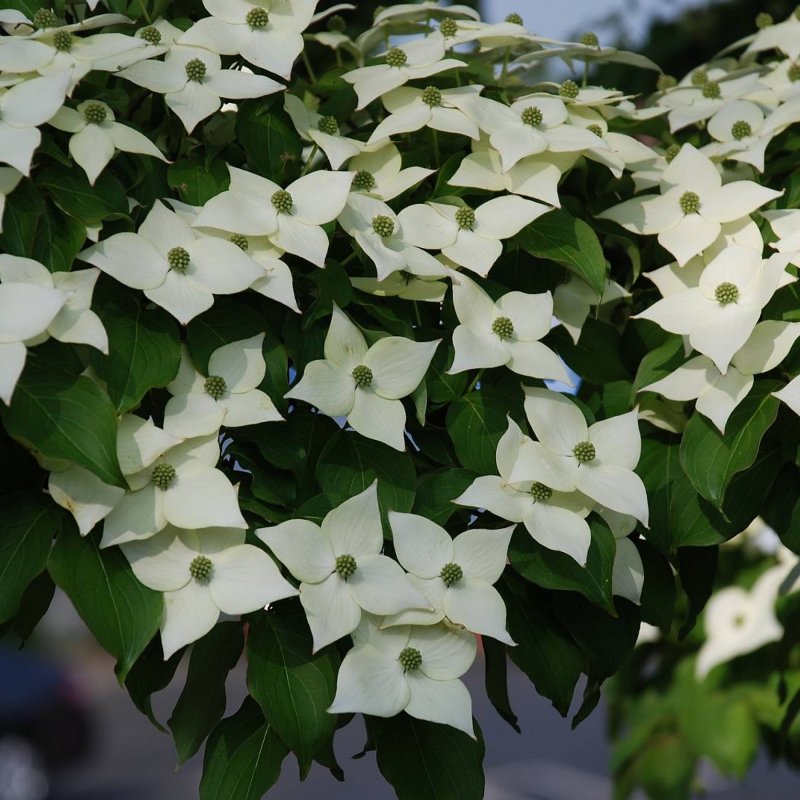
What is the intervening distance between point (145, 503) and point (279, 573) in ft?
0.31

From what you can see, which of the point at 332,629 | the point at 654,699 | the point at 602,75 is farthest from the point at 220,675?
the point at 602,75

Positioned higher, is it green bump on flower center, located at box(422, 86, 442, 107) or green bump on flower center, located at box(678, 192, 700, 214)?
green bump on flower center, located at box(422, 86, 442, 107)

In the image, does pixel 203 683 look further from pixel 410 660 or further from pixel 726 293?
pixel 726 293

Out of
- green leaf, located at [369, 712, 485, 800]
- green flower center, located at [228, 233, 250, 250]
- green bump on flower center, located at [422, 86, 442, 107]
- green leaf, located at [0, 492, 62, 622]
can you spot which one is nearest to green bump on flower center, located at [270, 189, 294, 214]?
green flower center, located at [228, 233, 250, 250]

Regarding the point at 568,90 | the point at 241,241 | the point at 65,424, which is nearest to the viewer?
the point at 65,424

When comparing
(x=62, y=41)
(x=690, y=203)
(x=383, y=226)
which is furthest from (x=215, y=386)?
(x=690, y=203)

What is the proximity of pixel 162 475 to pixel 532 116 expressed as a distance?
381 millimetres

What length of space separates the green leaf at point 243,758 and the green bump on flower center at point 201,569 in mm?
110

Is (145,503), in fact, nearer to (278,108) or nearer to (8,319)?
(8,319)

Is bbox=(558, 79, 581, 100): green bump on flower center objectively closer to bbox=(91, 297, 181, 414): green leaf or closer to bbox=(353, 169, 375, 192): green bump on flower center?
bbox=(353, 169, 375, 192): green bump on flower center

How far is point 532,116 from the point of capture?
823 millimetres

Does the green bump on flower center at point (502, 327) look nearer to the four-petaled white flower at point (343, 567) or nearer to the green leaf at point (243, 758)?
the four-petaled white flower at point (343, 567)

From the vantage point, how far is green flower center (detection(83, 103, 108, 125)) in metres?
0.74

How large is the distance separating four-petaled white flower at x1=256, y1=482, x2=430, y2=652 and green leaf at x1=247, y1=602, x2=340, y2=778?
0.03m
